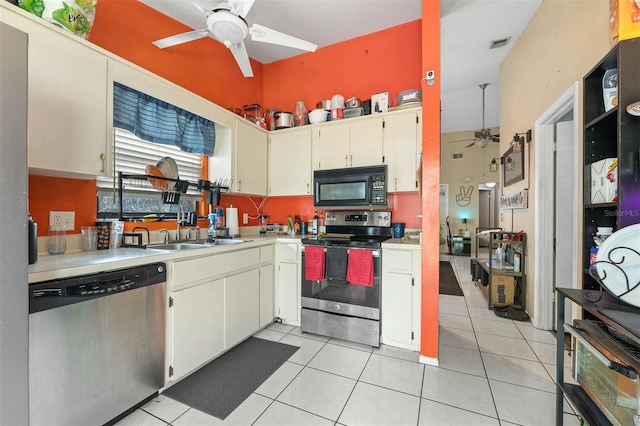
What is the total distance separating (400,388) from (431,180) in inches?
60.0

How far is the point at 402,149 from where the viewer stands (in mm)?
2568

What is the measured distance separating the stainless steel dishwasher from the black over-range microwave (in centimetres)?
168

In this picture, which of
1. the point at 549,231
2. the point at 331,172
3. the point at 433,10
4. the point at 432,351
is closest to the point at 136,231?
the point at 331,172

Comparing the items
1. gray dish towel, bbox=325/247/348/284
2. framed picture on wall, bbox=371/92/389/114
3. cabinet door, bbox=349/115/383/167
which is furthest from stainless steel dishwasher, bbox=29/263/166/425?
framed picture on wall, bbox=371/92/389/114

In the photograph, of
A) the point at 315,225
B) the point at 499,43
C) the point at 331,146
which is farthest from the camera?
the point at 499,43

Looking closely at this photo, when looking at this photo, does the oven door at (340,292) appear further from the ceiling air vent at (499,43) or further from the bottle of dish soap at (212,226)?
the ceiling air vent at (499,43)

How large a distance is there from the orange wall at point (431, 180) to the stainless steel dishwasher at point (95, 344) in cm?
191

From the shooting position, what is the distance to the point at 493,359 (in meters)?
2.12

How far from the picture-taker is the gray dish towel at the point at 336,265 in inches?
95.3

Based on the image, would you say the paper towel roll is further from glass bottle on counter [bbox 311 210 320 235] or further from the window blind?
glass bottle on counter [bbox 311 210 320 235]

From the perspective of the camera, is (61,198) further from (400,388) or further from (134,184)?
(400,388)

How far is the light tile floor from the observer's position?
4.93 feet

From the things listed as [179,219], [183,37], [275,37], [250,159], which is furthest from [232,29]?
[179,219]

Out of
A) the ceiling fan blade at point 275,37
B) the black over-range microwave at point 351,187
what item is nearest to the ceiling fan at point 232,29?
the ceiling fan blade at point 275,37
